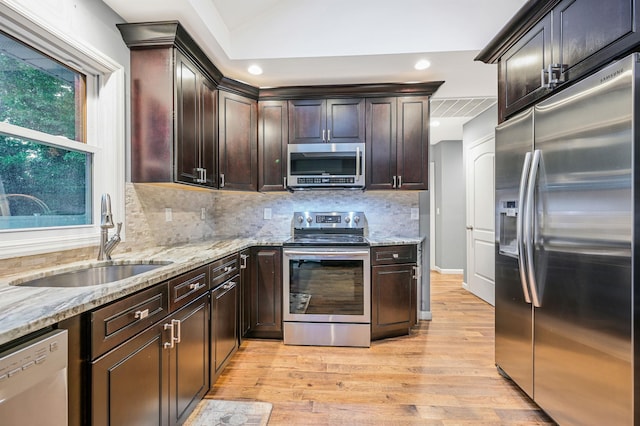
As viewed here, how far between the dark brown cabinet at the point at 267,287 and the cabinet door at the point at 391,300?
86 cm

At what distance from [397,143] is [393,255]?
1115 millimetres

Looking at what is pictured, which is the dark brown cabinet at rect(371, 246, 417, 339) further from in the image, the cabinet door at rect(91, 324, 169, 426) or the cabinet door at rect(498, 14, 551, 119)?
the cabinet door at rect(91, 324, 169, 426)

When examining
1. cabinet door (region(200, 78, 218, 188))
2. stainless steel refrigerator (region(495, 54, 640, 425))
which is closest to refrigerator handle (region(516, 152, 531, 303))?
stainless steel refrigerator (region(495, 54, 640, 425))

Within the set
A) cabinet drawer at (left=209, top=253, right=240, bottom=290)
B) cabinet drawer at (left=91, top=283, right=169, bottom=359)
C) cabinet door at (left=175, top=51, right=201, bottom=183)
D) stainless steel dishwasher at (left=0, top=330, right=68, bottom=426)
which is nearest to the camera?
stainless steel dishwasher at (left=0, top=330, right=68, bottom=426)

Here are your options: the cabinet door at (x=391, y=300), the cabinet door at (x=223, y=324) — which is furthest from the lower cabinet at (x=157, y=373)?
the cabinet door at (x=391, y=300)

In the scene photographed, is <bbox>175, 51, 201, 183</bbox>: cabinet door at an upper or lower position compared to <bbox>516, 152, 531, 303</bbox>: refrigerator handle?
upper

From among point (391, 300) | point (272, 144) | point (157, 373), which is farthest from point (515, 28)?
point (157, 373)

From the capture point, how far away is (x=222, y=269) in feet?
6.95

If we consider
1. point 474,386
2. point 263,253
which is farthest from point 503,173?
point 263,253

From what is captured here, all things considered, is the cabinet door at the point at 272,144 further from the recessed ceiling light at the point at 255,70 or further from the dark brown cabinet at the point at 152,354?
the dark brown cabinet at the point at 152,354

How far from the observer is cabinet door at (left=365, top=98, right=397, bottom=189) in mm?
2979

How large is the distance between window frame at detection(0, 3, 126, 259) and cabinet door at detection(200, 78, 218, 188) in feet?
1.90

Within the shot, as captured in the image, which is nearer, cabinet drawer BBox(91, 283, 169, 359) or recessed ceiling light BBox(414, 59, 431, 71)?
cabinet drawer BBox(91, 283, 169, 359)

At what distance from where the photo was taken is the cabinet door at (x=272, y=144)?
9.99 feet
